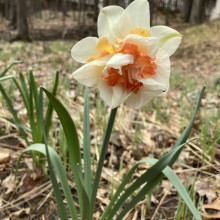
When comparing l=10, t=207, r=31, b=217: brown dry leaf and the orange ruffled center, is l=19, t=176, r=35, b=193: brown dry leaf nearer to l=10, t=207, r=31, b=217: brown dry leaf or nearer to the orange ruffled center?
l=10, t=207, r=31, b=217: brown dry leaf

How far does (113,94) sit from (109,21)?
0.22 m

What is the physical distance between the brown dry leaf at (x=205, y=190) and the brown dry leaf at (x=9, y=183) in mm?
995

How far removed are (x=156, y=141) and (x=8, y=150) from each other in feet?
3.43

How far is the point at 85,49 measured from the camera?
28.1 inches

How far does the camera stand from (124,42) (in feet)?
2.12

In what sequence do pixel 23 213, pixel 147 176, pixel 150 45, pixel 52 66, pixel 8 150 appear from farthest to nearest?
pixel 52 66 < pixel 8 150 < pixel 23 213 < pixel 147 176 < pixel 150 45

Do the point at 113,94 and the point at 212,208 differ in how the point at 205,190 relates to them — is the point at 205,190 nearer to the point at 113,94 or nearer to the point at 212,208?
the point at 212,208

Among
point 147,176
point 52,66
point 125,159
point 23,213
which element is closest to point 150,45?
point 147,176

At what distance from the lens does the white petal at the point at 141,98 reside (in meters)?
0.68

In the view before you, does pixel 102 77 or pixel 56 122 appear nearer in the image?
pixel 102 77

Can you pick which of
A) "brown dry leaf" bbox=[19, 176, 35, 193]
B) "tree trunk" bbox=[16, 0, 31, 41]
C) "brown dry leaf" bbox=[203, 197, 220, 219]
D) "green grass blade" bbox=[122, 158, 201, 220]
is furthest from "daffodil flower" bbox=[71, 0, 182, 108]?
"tree trunk" bbox=[16, 0, 31, 41]

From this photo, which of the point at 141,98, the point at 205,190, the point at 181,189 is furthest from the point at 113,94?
the point at 205,190

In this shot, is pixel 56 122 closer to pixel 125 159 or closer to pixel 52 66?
pixel 125 159

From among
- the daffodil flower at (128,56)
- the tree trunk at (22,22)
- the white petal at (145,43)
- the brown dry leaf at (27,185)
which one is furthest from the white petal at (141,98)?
the tree trunk at (22,22)
